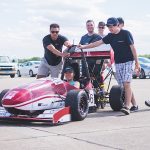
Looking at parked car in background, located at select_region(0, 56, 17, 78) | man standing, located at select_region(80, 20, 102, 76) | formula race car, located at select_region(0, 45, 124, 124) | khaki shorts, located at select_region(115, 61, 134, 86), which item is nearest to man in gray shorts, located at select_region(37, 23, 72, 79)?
formula race car, located at select_region(0, 45, 124, 124)

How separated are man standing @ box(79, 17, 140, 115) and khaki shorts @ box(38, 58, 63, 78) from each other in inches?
32.4

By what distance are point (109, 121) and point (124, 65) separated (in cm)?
173

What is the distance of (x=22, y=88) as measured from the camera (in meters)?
8.84

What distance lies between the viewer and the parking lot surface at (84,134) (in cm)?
644

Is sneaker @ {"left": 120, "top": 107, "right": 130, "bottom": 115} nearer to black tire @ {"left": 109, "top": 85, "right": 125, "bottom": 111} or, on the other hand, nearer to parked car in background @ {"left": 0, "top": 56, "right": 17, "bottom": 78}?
black tire @ {"left": 109, "top": 85, "right": 125, "bottom": 111}

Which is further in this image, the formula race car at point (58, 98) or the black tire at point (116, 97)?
the black tire at point (116, 97)

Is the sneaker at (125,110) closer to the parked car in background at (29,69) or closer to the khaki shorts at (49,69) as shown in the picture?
the khaki shorts at (49,69)

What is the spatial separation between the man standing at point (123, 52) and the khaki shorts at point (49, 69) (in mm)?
824

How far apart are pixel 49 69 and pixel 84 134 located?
3.72 meters

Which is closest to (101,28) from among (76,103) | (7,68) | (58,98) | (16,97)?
(58,98)

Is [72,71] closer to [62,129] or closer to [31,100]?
[31,100]

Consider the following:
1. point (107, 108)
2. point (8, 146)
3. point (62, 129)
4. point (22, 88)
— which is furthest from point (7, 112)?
point (107, 108)

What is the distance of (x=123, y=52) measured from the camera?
33.8 ft

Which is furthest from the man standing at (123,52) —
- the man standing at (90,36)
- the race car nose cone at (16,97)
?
the race car nose cone at (16,97)
